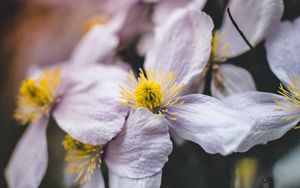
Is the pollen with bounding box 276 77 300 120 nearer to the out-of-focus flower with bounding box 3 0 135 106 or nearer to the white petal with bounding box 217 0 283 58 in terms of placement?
the white petal with bounding box 217 0 283 58

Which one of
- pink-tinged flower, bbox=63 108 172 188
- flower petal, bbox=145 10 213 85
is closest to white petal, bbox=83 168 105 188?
pink-tinged flower, bbox=63 108 172 188

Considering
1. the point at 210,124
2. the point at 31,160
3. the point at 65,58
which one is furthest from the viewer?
the point at 65,58

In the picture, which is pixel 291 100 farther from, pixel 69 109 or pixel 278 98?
pixel 69 109

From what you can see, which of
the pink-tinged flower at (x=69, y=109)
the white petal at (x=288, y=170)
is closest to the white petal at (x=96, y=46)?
the pink-tinged flower at (x=69, y=109)

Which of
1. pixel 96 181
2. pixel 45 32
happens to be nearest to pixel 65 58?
pixel 45 32

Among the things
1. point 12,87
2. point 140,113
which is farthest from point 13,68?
point 140,113
